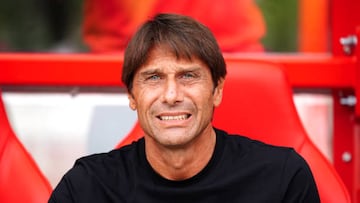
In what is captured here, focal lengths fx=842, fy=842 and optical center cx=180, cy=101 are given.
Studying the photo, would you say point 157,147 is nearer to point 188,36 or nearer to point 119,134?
point 188,36

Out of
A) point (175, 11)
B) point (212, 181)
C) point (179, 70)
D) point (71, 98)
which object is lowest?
point (71, 98)

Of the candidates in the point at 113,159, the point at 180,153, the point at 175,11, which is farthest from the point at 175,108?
the point at 175,11

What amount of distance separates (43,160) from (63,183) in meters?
1.07

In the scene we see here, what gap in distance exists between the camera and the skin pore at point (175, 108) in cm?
186

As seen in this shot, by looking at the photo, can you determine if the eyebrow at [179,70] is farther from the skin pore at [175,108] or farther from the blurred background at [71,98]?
the blurred background at [71,98]

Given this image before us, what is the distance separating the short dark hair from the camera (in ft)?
6.15

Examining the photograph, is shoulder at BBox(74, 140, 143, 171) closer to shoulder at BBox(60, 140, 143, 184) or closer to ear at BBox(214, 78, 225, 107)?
shoulder at BBox(60, 140, 143, 184)

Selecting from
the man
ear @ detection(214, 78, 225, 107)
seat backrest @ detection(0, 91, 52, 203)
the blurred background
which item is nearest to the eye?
the man

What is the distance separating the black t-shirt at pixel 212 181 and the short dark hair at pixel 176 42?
19 cm

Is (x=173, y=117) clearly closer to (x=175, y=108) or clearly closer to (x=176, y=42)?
(x=175, y=108)

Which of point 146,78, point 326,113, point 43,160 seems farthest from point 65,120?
point 146,78

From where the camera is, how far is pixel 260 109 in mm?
2188

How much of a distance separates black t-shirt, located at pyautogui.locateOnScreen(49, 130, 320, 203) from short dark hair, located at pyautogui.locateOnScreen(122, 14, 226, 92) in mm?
194

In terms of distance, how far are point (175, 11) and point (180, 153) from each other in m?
1.06
